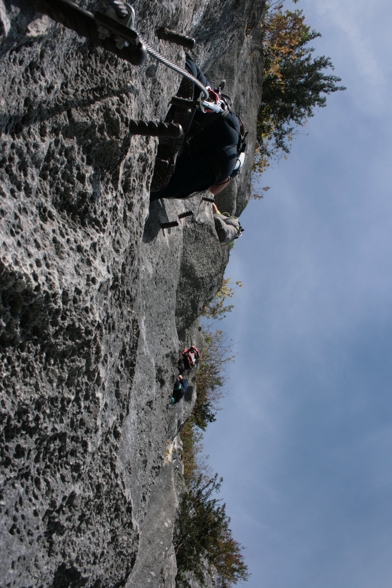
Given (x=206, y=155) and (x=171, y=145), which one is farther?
(x=206, y=155)

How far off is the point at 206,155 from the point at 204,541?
890 centimetres

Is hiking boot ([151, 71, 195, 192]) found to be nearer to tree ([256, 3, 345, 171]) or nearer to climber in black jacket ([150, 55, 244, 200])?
climber in black jacket ([150, 55, 244, 200])

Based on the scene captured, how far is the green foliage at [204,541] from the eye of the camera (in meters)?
9.18

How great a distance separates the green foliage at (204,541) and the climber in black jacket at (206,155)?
7.93m

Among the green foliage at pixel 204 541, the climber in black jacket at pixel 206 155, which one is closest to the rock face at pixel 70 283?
the climber in black jacket at pixel 206 155

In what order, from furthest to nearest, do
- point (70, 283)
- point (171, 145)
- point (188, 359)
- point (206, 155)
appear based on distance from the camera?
point (188, 359)
point (206, 155)
point (171, 145)
point (70, 283)

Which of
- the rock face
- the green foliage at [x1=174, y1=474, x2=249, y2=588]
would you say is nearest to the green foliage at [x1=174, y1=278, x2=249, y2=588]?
the green foliage at [x1=174, y1=474, x2=249, y2=588]

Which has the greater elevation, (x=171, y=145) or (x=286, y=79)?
(x=286, y=79)

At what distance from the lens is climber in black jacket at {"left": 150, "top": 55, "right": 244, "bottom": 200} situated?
3809 mm

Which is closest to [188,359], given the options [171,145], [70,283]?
[171,145]

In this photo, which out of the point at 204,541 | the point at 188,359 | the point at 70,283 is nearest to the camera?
the point at 70,283

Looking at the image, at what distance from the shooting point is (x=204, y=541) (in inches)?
380

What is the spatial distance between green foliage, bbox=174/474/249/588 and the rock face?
6253 millimetres

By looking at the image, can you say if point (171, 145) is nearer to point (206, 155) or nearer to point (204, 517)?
point (206, 155)
